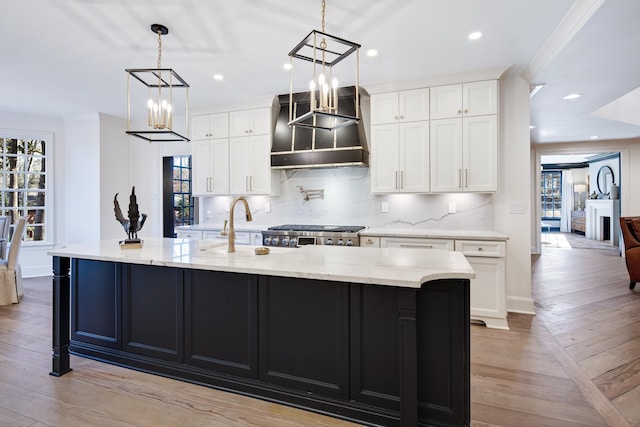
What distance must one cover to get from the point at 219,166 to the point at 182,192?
170 cm

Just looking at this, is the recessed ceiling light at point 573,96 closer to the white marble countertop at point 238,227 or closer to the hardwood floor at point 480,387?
the hardwood floor at point 480,387

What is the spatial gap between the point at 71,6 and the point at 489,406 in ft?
13.2

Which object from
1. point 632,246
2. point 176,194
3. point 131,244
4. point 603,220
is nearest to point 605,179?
point 603,220

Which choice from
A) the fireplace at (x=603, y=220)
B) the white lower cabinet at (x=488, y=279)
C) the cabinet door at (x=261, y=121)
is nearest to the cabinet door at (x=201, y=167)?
the cabinet door at (x=261, y=121)

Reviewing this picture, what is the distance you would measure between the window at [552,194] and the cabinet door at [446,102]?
1267 cm

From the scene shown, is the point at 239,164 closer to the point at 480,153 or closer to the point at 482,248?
the point at 480,153

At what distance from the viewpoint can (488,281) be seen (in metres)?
3.48

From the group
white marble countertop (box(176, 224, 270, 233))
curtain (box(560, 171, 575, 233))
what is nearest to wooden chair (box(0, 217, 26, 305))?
white marble countertop (box(176, 224, 270, 233))

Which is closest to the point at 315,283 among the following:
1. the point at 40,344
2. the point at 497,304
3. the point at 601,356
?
the point at 497,304

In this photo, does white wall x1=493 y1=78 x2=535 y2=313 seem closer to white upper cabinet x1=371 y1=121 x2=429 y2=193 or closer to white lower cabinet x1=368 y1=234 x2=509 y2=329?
white lower cabinet x1=368 y1=234 x2=509 y2=329

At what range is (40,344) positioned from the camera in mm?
3062

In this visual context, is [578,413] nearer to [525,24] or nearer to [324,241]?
[324,241]

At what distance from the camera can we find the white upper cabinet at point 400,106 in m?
3.94

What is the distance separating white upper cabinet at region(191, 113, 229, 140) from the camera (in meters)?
4.91
